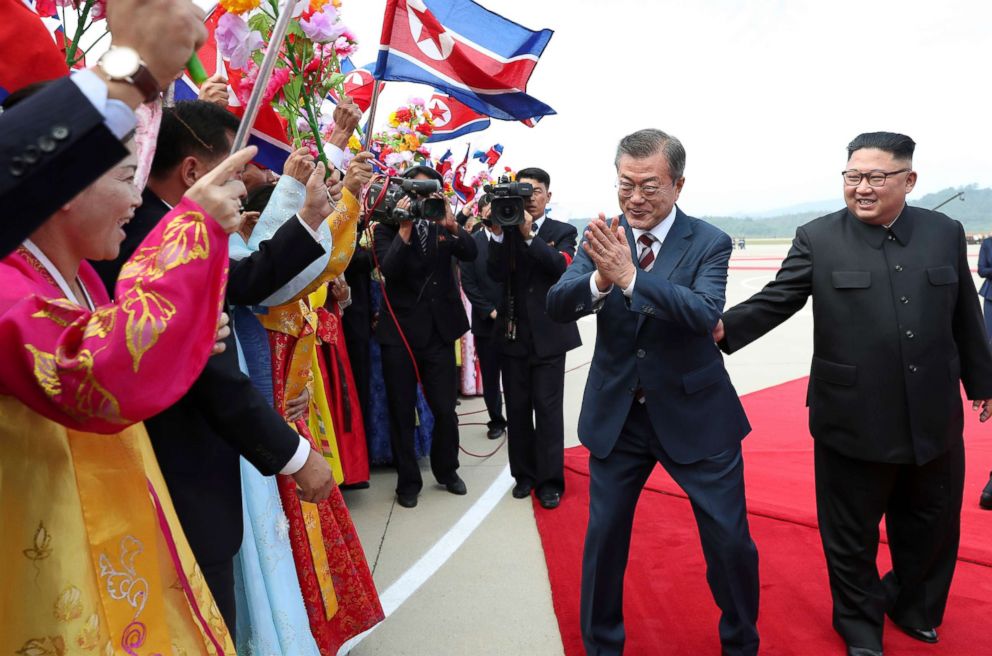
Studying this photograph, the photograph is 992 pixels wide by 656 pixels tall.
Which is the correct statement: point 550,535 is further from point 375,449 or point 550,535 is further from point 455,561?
point 375,449

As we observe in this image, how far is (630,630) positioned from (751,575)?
23.0 inches

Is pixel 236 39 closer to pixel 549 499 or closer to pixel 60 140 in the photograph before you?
pixel 60 140

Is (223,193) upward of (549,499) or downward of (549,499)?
upward

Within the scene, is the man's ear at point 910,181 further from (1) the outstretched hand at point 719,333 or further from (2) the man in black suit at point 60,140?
(2) the man in black suit at point 60,140

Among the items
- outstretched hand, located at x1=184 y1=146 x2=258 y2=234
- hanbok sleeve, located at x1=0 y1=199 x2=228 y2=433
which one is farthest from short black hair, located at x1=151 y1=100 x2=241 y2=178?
hanbok sleeve, located at x1=0 y1=199 x2=228 y2=433

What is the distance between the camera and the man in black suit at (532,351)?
4258mm

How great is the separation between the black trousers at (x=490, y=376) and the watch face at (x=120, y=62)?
187 inches

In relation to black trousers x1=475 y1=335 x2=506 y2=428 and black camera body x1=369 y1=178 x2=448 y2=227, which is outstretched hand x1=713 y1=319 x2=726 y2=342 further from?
black trousers x1=475 y1=335 x2=506 y2=428

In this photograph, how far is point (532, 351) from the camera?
14.5 ft

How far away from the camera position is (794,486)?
424cm

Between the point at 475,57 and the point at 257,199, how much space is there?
1541mm

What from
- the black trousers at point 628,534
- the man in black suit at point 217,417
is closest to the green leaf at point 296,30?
the man in black suit at point 217,417

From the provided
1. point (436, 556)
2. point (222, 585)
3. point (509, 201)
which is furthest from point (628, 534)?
point (509, 201)

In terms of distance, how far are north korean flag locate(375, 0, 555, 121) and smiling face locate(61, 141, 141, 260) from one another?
7.48 feet
